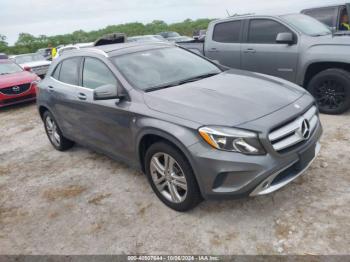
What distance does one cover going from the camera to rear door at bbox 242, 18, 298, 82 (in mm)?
5715

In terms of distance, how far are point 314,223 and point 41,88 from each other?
14.4ft

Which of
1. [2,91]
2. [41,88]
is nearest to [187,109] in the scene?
[41,88]

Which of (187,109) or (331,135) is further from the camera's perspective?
(331,135)

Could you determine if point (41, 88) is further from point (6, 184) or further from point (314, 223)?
point (314, 223)

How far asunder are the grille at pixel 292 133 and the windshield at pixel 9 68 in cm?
898

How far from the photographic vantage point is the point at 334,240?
266 centimetres

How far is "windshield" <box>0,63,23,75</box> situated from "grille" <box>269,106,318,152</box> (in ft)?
29.5

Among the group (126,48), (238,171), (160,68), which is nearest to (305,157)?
(238,171)

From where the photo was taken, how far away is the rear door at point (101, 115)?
139 inches

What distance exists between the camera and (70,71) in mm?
4543

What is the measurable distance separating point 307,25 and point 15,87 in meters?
7.44

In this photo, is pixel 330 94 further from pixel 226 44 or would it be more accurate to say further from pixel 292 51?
pixel 226 44

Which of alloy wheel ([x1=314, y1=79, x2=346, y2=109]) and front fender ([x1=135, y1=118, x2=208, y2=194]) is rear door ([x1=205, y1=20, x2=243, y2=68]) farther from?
front fender ([x1=135, y1=118, x2=208, y2=194])

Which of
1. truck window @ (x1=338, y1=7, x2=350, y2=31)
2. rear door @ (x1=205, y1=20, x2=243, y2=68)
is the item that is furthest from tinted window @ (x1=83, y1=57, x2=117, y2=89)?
truck window @ (x1=338, y1=7, x2=350, y2=31)
